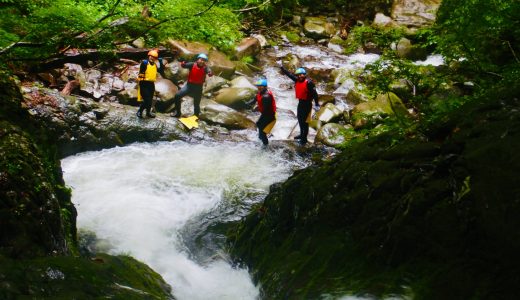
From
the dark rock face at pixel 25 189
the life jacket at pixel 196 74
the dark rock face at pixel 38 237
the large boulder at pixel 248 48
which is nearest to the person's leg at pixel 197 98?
the life jacket at pixel 196 74

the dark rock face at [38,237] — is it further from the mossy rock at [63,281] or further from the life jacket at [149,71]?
the life jacket at [149,71]

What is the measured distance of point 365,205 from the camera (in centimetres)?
397

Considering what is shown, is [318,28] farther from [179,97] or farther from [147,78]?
[147,78]

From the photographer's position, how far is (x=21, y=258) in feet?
10.6

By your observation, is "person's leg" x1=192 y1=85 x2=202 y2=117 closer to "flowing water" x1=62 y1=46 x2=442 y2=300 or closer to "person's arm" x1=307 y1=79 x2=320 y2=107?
"flowing water" x1=62 y1=46 x2=442 y2=300

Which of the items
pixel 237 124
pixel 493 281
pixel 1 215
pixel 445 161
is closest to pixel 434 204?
pixel 445 161

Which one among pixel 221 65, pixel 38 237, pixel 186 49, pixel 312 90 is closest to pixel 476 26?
pixel 38 237

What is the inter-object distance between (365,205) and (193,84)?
27.3 feet

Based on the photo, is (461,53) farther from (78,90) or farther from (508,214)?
(78,90)

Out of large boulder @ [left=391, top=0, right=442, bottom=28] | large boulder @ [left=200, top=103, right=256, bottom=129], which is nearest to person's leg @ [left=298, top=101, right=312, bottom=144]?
large boulder @ [left=200, top=103, right=256, bottom=129]

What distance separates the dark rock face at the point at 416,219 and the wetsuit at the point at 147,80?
6.68 metres

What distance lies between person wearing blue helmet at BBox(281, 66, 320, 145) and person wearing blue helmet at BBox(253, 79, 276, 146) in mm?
689

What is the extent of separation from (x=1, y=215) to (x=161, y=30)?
4.42 meters

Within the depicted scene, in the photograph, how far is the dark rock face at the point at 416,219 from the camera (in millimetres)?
2820
